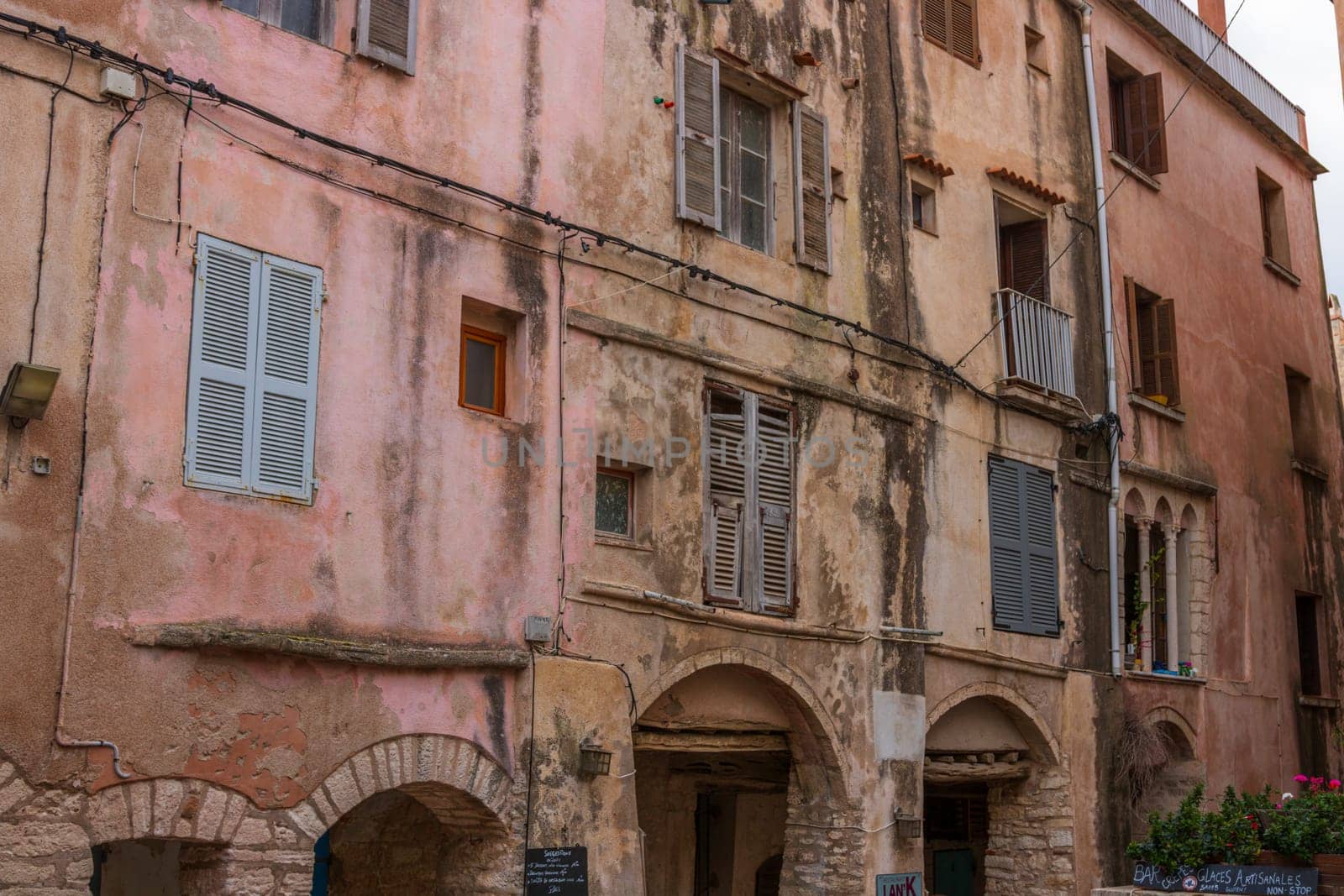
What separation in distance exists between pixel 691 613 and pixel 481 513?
204cm

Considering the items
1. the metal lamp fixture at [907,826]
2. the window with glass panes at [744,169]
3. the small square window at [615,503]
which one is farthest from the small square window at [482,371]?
the metal lamp fixture at [907,826]

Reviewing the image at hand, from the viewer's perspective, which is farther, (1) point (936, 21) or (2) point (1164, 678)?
(2) point (1164, 678)

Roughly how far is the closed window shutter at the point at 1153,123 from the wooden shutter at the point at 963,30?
3600 millimetres

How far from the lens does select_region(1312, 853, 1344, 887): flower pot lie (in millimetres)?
11367

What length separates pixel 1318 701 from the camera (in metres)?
19.9

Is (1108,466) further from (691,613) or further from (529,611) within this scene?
(529,611)

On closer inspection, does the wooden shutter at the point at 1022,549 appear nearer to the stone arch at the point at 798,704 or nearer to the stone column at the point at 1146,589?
the stone column at the point at 1146,589

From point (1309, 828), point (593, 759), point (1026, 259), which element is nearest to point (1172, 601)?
point (1026, 259)

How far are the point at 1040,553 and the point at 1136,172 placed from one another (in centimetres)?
532

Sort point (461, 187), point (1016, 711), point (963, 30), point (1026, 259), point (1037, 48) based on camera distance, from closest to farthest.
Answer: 1. point (461, 187)
2. point (1016, 711)
3. point (963, 30)
4. point (1026, 259)
5. point (1037, 48)

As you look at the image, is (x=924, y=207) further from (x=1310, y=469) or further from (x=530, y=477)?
(x=1310, y=469)

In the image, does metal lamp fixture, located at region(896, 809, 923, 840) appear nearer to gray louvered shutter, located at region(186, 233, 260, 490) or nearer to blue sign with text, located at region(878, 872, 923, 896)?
blue sign with text, located at region(878, 872, 923, 896)

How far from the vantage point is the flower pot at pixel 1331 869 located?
11.4 meters

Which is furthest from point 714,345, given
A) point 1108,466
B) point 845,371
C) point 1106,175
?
point 1106,175
